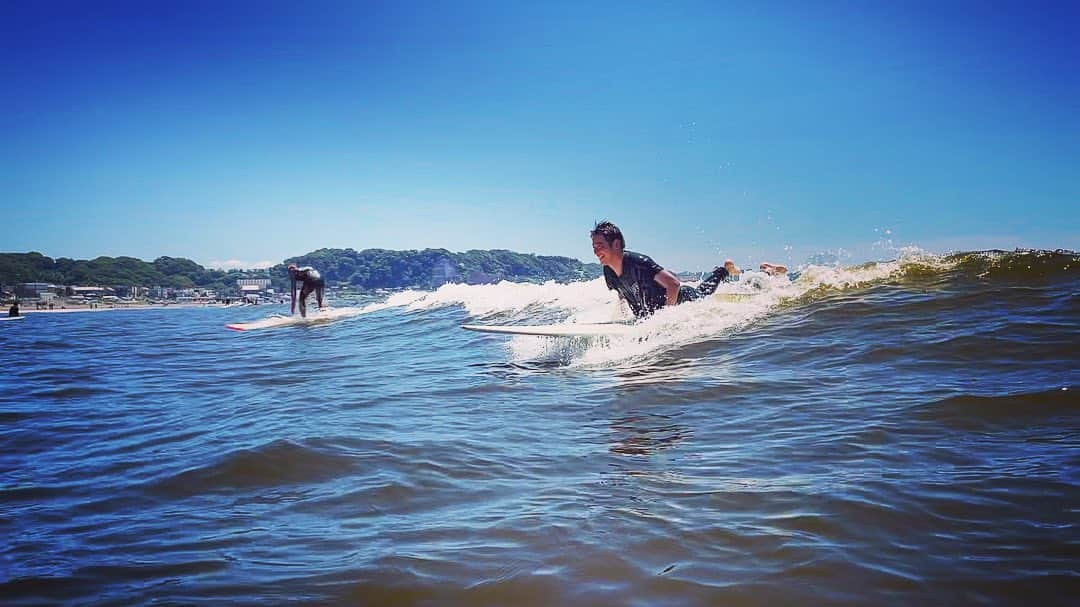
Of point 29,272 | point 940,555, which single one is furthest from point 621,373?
point 29,272

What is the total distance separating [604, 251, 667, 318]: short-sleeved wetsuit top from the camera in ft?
32.7

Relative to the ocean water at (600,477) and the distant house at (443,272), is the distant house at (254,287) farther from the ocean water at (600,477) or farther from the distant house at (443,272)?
the ocean water at (600,477)

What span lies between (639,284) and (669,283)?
0.50 metres

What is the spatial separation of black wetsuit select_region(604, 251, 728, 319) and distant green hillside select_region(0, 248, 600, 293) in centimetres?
12350

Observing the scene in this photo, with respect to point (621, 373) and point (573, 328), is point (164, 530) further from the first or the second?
point (573, 328)

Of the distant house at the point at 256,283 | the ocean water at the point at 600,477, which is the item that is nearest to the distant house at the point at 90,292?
the distant house at the point at 256,283

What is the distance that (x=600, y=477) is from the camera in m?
3.71

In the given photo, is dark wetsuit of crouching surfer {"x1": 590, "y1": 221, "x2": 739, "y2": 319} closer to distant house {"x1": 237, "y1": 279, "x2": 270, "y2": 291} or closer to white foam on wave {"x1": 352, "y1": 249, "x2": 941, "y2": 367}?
white foam on wave {"x1": 352, "y1": 249, "x2": 941, "y2": 367}

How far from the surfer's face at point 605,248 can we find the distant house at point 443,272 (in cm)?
17728

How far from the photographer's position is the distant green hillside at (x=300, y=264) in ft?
439

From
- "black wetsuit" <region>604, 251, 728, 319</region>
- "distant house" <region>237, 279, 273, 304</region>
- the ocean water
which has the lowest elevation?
the ocean water

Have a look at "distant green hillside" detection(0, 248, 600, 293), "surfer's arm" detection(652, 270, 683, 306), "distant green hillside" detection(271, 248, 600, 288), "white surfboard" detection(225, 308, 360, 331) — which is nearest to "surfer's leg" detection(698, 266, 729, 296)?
"surfer's arm" detection(652, 270, 683, 306)

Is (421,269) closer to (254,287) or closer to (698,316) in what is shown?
(254,287)

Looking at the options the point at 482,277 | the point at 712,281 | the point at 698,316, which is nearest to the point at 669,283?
the point at 698,316
